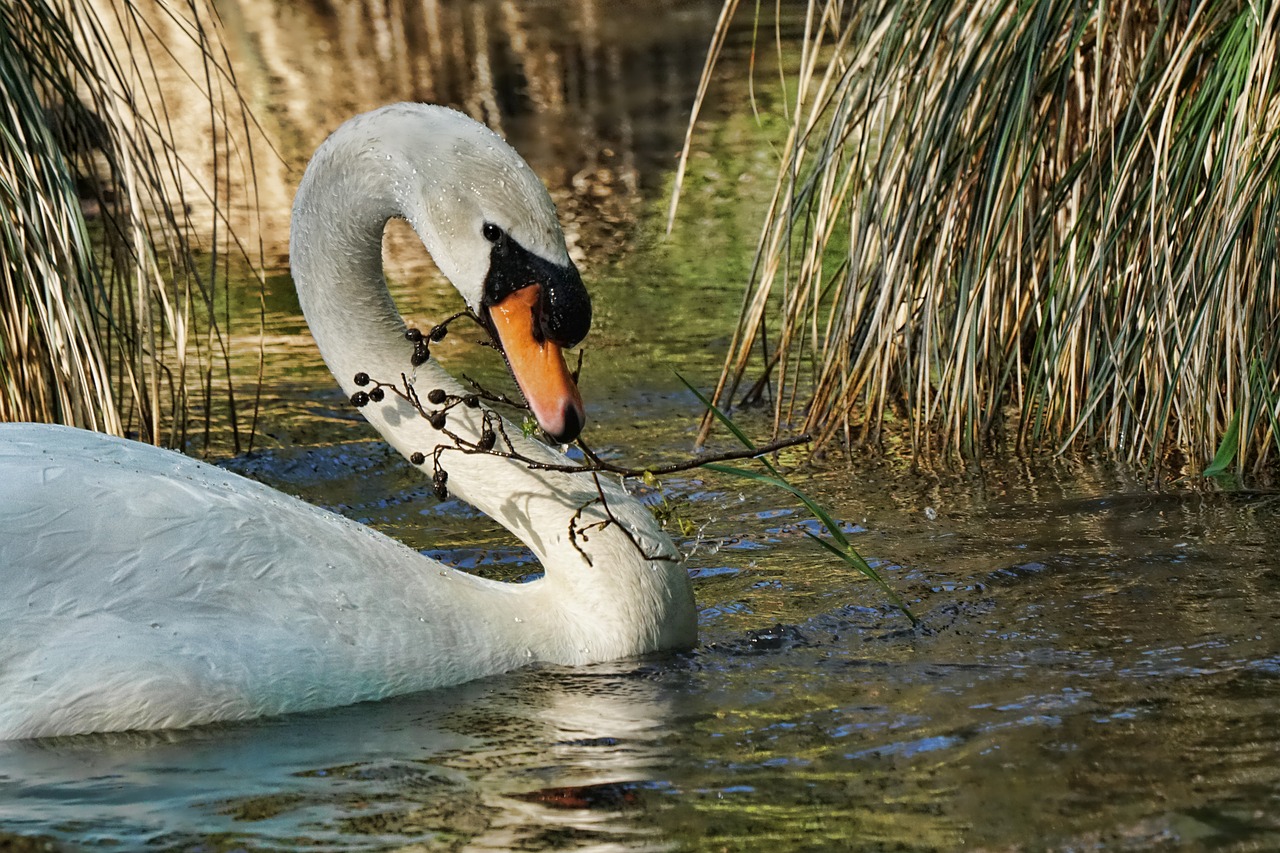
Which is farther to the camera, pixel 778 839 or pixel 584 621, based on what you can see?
pixel 584 621

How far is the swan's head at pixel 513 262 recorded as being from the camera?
12.5 ft

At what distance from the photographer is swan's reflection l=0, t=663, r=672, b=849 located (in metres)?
3.21

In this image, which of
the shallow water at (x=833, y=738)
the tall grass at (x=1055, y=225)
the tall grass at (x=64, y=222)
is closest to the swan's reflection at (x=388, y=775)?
the shallow water at (x=833, y=738)

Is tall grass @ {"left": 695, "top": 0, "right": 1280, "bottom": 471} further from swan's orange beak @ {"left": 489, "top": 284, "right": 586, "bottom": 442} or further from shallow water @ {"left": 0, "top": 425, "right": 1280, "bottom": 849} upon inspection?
swan's orange beak @ {"left": 489, "top": 284, "right": 586, "bottom": 442}

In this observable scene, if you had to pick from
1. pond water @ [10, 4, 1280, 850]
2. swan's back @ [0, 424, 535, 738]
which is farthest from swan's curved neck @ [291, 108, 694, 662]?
swan's back @ [0, 424, 535, 738]

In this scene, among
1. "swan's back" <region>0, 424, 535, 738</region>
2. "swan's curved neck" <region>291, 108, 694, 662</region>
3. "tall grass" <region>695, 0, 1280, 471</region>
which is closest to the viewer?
"swan's back" <region>0, 424, 535, 738</region>

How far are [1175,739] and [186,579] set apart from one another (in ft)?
6.13

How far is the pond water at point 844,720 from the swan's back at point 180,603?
7cm

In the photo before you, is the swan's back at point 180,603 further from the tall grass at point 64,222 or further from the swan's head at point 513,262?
the tall grass at point 64,222

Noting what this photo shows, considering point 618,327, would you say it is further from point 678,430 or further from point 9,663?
point 9,663

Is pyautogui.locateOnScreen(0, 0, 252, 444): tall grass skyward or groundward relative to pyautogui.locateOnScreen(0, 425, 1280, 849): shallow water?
skyward

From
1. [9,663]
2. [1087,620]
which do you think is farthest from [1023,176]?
[9,663]

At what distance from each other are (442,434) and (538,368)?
2.01 feet

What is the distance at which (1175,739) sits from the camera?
347cm
